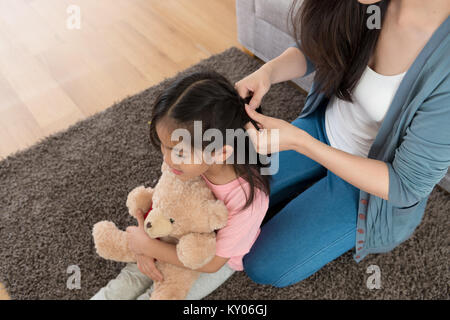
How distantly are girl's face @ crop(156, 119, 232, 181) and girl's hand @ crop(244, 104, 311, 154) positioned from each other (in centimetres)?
12

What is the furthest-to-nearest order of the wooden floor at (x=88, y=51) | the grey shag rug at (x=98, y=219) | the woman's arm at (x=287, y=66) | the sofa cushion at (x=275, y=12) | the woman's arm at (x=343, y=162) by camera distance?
the wooden floor at (x=88, y=51), the sofa cushion at (x=275, y=12), the grey shag rug at (x=98, y=219), the woman's arm at (x=287, y=66), the woman's arm at (x=343, y=162)

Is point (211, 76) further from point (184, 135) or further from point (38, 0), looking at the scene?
point (38, 0)

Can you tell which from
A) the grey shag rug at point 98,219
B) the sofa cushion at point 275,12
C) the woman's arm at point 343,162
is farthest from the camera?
the sofa cushion at point 275,12

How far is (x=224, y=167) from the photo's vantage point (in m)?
0.82

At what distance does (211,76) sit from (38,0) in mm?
2013

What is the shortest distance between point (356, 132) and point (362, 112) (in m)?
0.06

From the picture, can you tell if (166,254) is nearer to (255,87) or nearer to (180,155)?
(180,155)

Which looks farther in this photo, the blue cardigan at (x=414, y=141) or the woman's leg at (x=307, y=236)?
the woman's leg at (x=307, y=236)

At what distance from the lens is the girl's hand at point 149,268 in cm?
92

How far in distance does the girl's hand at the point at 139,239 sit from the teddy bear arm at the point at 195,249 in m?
0.11

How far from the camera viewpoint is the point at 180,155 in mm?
747

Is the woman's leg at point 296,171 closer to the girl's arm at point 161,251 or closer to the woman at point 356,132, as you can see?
the woman at point 356,132

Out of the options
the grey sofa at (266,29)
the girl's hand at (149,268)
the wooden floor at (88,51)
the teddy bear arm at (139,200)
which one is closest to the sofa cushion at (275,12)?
the grey sofa at (266,29)

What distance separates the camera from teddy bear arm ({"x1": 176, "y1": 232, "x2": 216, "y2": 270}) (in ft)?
2.70
